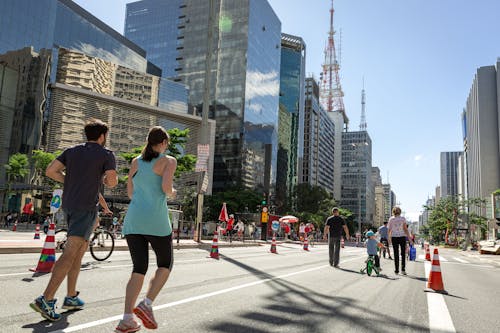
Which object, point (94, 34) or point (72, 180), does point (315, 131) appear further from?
point (72, 180)

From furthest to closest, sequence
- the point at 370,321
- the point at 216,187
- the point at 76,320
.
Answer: the point at 216,187 → the point at 370,321 → the point at 76,320

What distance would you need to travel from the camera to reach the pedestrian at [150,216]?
3.49 m

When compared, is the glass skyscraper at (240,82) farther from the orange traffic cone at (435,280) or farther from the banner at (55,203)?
the orange traffic cone at (435,280)

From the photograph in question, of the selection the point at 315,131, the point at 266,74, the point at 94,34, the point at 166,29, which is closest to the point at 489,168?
the point at 315,131

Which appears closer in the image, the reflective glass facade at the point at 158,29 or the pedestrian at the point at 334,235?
the pedestrian at the point at 334,235

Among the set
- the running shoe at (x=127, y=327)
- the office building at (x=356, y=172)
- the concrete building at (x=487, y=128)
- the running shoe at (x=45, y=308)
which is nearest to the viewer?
the running shoe at (x=127, y=327)

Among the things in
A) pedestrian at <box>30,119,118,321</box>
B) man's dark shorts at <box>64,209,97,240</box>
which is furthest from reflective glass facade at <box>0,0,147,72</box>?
man's dark shorts at <box>64,209,97,240</box>

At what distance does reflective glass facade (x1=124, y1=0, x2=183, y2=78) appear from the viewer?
393 feet

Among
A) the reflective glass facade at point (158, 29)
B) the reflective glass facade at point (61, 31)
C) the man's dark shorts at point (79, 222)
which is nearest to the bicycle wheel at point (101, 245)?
the man's dark shorts at point (79, 222)

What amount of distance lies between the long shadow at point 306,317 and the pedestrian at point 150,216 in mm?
854

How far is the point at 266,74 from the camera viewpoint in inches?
3829

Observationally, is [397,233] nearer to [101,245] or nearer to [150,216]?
[101,245]

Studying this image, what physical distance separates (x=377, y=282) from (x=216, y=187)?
78930 mm

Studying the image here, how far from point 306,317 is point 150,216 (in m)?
2.23
